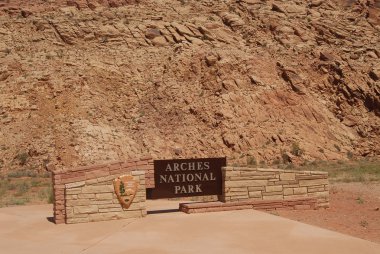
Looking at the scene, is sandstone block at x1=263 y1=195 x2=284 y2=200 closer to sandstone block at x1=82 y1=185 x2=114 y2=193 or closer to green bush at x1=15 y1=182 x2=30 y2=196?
sandstone block at x1=82 y1=185 x2=114 y2=193

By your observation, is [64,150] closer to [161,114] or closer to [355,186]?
[161,114]

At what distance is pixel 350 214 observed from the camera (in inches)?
563

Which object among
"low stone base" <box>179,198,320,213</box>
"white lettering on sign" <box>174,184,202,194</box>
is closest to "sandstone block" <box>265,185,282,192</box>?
"low stone base" <box>179,198,320,213</box>

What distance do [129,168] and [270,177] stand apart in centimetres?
416

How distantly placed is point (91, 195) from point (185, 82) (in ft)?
73.9

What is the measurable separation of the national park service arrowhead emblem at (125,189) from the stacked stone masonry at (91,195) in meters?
0.11

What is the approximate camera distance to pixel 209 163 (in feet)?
48.3

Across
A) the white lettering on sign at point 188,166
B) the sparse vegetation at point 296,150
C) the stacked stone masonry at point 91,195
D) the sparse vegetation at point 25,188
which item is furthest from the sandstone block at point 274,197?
the sparse vegetation at point 296,150

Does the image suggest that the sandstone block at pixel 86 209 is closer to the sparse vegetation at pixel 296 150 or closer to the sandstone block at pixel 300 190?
the sandstone block at pixel 300 190

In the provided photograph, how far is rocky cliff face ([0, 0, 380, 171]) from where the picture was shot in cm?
3036

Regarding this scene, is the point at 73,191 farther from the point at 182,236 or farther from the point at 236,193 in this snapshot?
the point at 236,193

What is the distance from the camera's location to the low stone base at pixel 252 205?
46.2ft

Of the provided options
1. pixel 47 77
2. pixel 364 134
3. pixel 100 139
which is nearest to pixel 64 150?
pixel 100 139

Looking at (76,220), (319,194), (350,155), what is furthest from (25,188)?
(350,155)
